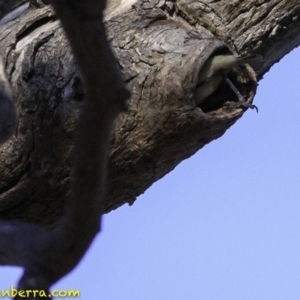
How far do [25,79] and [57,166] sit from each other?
0.20 m

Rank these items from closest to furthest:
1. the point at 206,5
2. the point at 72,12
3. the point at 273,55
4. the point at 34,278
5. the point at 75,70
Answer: the point at 72,12 → the point at 34,278 → the point at 75,70 → the point at 206,5 → the point at 273,55

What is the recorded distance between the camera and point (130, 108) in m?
1.65

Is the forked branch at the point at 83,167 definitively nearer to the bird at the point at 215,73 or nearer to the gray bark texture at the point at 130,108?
the gray bark texture at the point at 130,108

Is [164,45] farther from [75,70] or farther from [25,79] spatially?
[25,79]

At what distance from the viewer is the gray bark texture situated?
1.62 meters

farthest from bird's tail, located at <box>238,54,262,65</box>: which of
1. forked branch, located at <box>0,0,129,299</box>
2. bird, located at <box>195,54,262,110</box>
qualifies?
forked branch, located at <box>0,0,129,299</box>

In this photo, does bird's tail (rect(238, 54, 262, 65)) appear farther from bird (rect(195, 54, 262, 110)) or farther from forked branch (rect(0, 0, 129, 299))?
forked branch (rect(0, 0, 129, 299))

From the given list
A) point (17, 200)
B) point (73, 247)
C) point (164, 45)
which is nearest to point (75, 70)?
point (164, 45)

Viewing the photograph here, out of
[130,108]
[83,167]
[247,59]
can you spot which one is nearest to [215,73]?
[247,59]

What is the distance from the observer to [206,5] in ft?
5.95

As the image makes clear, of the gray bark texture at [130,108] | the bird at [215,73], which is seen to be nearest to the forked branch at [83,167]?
the gray bark texture at [130,108]

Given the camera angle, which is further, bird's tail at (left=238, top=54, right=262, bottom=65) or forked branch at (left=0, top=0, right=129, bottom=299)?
bird's tail at (left=238, top=54, right=262, bottom=65)

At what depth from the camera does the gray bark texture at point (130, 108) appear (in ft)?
5.33

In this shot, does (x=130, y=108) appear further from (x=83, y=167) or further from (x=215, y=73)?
(x=83, y=167)
